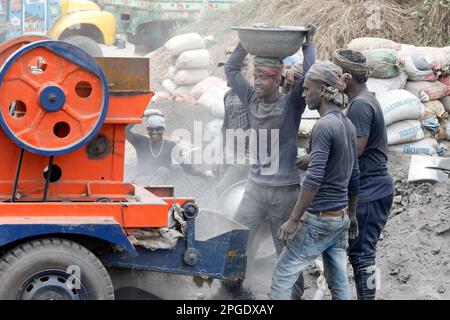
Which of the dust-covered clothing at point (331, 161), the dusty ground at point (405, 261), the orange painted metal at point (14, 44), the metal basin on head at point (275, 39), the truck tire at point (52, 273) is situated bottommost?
the dusty ground at point (405, 261)

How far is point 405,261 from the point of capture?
665 centimetres

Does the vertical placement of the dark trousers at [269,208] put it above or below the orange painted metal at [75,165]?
below

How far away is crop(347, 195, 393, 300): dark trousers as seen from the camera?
18.0 ft

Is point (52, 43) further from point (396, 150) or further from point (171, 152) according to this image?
point (396, 150)

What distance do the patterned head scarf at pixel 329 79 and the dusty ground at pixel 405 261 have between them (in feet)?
5.81

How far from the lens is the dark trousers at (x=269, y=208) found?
576 centimetres

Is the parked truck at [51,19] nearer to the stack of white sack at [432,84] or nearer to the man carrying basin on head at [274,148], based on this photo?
the stack of white sack at [432,84]

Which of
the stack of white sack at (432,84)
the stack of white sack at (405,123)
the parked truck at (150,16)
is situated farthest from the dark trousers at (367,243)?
the parked truck at (150,16)

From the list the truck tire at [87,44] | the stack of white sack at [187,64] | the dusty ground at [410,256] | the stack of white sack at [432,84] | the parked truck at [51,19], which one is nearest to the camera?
the dusty ground at [410,256]

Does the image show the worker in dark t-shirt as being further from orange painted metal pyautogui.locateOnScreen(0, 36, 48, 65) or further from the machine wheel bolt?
orange painted metal pyautogui.locateOnScreen(0, 36, 48, 65)

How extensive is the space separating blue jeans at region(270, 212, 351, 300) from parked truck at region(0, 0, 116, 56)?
9.44 m

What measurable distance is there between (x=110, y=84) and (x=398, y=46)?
17.7ft

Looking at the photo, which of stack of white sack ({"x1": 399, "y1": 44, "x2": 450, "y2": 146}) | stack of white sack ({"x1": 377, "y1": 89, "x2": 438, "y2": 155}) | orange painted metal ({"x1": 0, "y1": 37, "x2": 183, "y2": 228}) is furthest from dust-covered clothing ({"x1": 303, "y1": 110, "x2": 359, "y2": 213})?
stack of white sack ({"x1": 399, "y1": 44, "x2": 450, "y2": 146})
